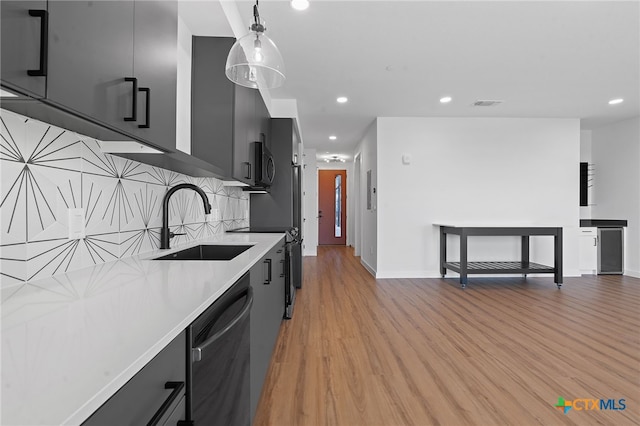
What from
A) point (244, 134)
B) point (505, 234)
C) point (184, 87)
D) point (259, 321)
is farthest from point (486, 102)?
point (259, 321)

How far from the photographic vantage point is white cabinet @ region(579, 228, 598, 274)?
5543 mm

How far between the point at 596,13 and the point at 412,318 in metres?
2.86

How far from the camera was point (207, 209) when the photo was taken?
181 cm

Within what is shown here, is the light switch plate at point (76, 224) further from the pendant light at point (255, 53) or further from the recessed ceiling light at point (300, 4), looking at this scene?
the recessed ceiling light at point (300, 4)

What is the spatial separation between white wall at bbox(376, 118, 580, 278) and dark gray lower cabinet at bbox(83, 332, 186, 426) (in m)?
4.80

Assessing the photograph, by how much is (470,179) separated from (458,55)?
2576 millimetres

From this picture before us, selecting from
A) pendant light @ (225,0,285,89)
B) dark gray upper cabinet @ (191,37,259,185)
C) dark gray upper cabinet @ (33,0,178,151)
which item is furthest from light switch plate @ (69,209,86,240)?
dark gray upper cabinet @ (191,37,259,185)

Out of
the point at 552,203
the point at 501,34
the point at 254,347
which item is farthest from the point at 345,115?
the point at 254,347

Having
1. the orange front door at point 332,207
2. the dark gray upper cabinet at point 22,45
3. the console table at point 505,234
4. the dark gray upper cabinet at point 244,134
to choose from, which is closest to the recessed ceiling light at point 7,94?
the dark gray upper cabinet at point 22,45

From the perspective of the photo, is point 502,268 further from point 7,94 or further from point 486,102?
point 7,94

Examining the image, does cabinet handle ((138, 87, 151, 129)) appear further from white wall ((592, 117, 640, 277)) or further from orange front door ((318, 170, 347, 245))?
orange front door ((318, 170, 347, 245))

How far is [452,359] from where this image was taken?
90.8 inches

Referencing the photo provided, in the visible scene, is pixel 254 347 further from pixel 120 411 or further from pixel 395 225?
pixel 395 225

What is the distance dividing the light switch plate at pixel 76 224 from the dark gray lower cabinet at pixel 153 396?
76 cm
